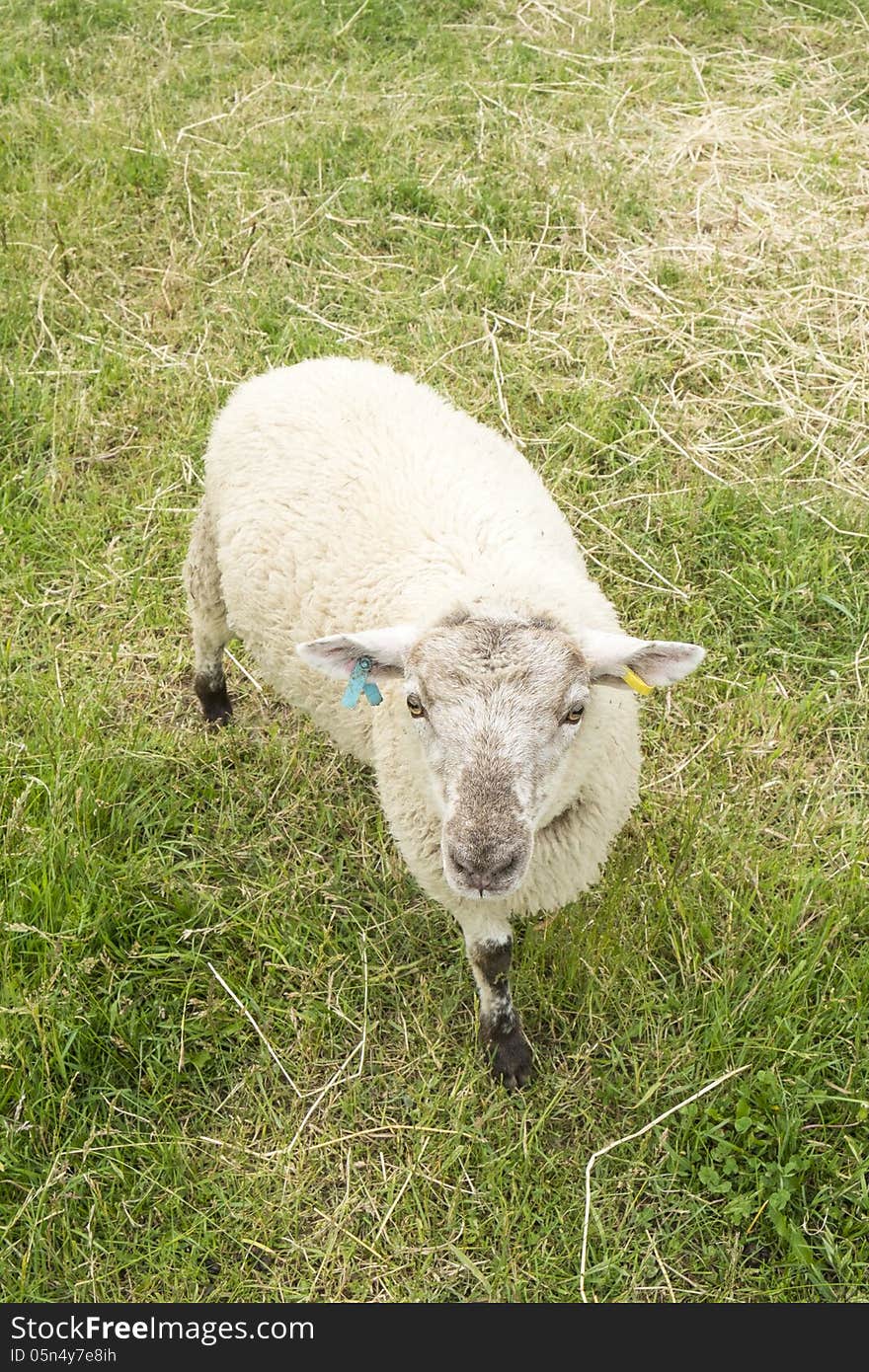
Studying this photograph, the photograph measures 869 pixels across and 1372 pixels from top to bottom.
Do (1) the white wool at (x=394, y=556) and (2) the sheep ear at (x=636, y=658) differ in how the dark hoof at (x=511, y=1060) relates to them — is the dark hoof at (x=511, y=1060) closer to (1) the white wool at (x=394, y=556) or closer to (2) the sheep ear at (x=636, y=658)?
(1) the white wool at (x=394, y=556)

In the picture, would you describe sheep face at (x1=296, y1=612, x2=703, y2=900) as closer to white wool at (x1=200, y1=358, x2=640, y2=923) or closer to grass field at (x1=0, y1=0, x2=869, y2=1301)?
white wool at (x1=200, y1=358, x2=640, y2=923)

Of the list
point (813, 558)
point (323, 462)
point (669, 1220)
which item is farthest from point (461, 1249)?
point (813, 558)

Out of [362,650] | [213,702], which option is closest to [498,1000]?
[362,650]

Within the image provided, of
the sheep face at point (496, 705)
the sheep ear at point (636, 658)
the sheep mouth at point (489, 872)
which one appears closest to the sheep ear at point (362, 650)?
the sheep face at point (496, 705)

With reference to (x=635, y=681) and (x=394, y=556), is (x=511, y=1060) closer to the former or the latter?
(x=635, y=681)

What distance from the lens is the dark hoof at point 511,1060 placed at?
3.21 m

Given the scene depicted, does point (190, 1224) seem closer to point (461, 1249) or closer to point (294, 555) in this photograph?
point (461, 1249)

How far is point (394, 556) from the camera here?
325 cm

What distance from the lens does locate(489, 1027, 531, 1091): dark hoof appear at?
126 inches

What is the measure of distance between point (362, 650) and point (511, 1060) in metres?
1.25

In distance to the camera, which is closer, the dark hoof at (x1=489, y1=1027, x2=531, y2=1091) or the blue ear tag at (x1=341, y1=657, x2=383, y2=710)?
the blue ear tag at (x1=341, y1=657, x2=383, y2=710)

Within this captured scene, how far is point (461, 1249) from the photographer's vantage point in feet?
9.55

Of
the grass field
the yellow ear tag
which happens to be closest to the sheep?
the yellow ear tag

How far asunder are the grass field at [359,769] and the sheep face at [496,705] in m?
0.88
